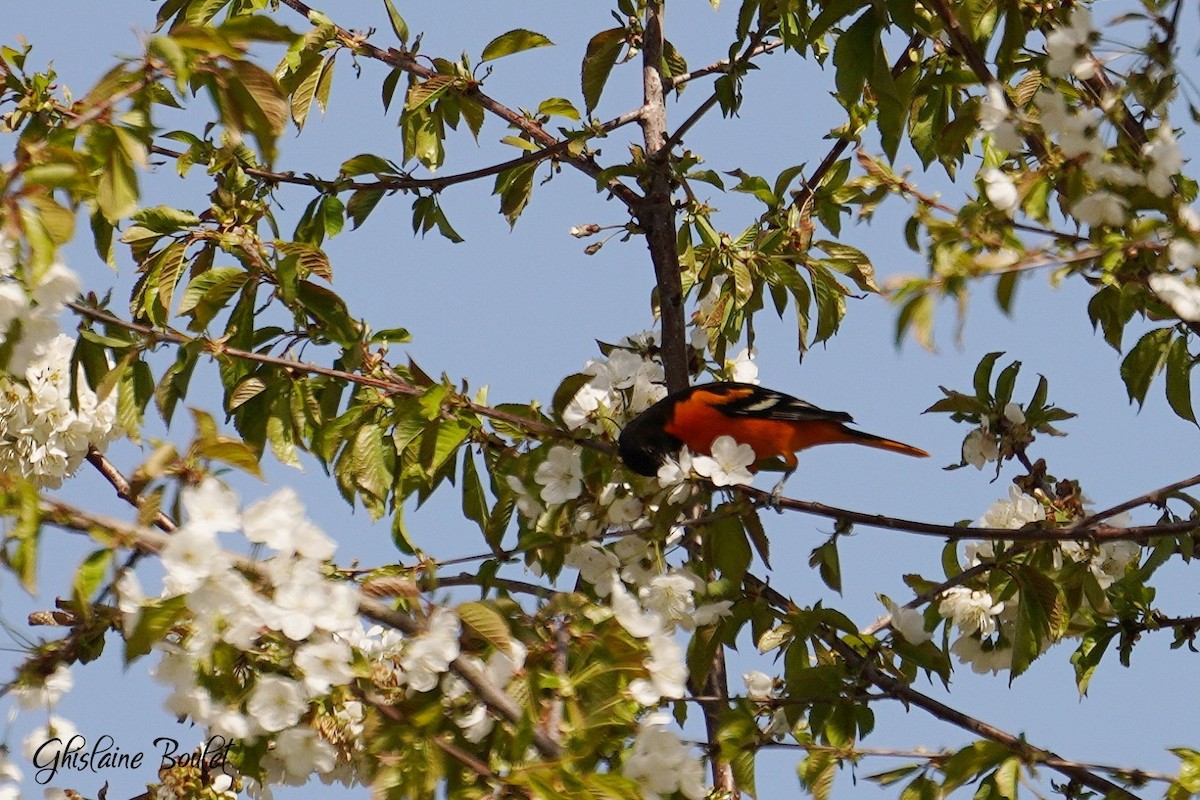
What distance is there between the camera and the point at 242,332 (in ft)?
11.3

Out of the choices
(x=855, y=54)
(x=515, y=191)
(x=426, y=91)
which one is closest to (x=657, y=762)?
(x=855, y=54)

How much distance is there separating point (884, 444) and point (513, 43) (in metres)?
2.40

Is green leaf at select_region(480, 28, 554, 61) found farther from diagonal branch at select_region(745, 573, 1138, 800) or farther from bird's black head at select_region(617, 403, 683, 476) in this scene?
diagonal branch at select_region(745, 573, 1138, 800)

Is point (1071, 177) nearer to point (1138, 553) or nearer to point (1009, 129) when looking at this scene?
point (1009, 129)

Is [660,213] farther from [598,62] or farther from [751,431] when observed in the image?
[751,431]

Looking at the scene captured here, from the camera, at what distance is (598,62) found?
4469mm

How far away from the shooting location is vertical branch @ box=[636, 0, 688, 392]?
4.22 meters

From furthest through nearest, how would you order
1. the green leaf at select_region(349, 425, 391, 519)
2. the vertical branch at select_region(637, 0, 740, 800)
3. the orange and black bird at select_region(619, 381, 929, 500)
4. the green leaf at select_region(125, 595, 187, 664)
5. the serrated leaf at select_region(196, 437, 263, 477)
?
the orange and black bird at select_region(619, 381, 929, 500) → the vertical branch at select_region(637, 0, 740, 800) → the green leaf at select_region(349, 425, 391, 519) → the serrated leaf at select_region(196, 437, 263, 477) → the green leaf at select_region(125, 595, 187, 664)

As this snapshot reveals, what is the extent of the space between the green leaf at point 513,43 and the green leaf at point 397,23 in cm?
25

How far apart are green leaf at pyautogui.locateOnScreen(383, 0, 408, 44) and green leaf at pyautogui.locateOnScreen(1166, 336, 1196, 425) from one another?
239 cm

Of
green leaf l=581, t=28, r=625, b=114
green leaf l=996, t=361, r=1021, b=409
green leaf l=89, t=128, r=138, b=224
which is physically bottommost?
green leaf l=89, t=128, r=138, b=224

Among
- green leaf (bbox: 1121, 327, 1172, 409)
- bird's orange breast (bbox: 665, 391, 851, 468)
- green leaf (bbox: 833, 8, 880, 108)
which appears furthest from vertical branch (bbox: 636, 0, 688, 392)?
green leaf (bbox: 1121, 327, 1172, 409)

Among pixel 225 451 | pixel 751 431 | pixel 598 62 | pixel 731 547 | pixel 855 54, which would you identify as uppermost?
pixel 598 62

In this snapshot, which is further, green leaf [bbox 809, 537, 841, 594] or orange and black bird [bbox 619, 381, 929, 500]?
orange and black bird [bbox 619, 381, 929, 500]
